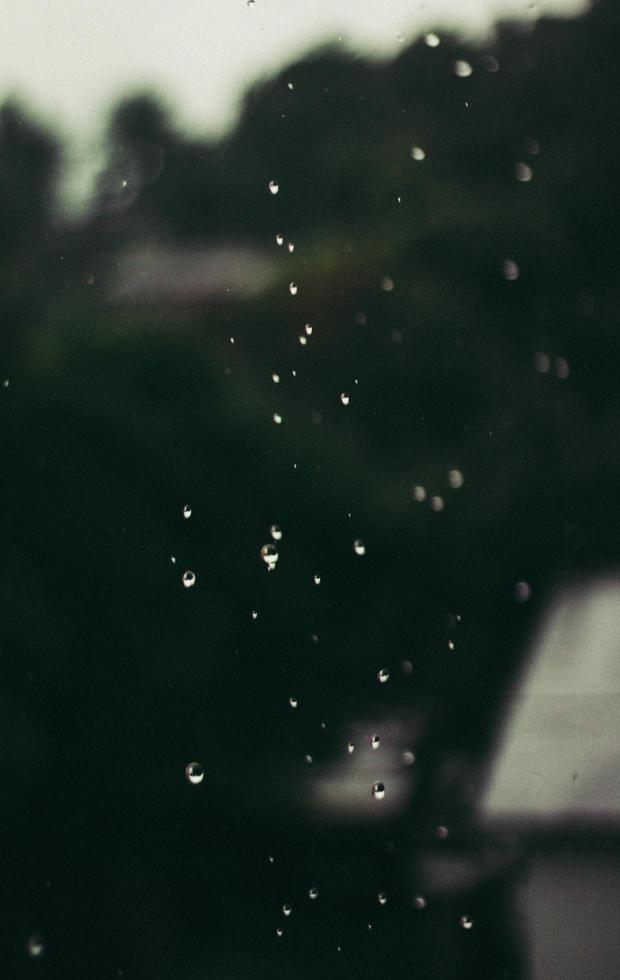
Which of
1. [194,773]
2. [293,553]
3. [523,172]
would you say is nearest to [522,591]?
[293,553]

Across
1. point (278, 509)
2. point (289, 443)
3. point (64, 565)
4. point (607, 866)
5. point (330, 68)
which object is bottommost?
point (607, 866)

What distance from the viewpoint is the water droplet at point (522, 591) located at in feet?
6.59

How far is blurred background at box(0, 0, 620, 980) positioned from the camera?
5.13ft

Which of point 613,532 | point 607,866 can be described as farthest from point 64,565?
point 613,532

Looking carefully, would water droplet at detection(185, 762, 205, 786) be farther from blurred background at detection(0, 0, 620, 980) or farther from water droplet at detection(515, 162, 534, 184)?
water droplet at detection(515, 162, 534, 184)

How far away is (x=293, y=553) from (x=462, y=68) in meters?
0.86

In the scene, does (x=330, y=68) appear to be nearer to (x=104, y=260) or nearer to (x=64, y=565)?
(x=104, y=260)

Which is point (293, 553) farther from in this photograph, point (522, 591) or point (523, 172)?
point (523, 172)

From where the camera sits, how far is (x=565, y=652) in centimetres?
157

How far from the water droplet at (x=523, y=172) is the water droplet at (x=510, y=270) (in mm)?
184

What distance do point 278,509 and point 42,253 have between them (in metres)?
0.56

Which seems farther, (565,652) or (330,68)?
(330,68)

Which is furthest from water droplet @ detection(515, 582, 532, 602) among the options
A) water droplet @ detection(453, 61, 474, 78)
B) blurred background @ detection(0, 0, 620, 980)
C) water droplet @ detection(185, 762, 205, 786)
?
water droplet @ detection(453, 61, 474, 78)

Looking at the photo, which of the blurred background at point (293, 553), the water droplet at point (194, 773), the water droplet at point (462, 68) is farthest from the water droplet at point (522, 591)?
the water droplet at point (462, 68)
